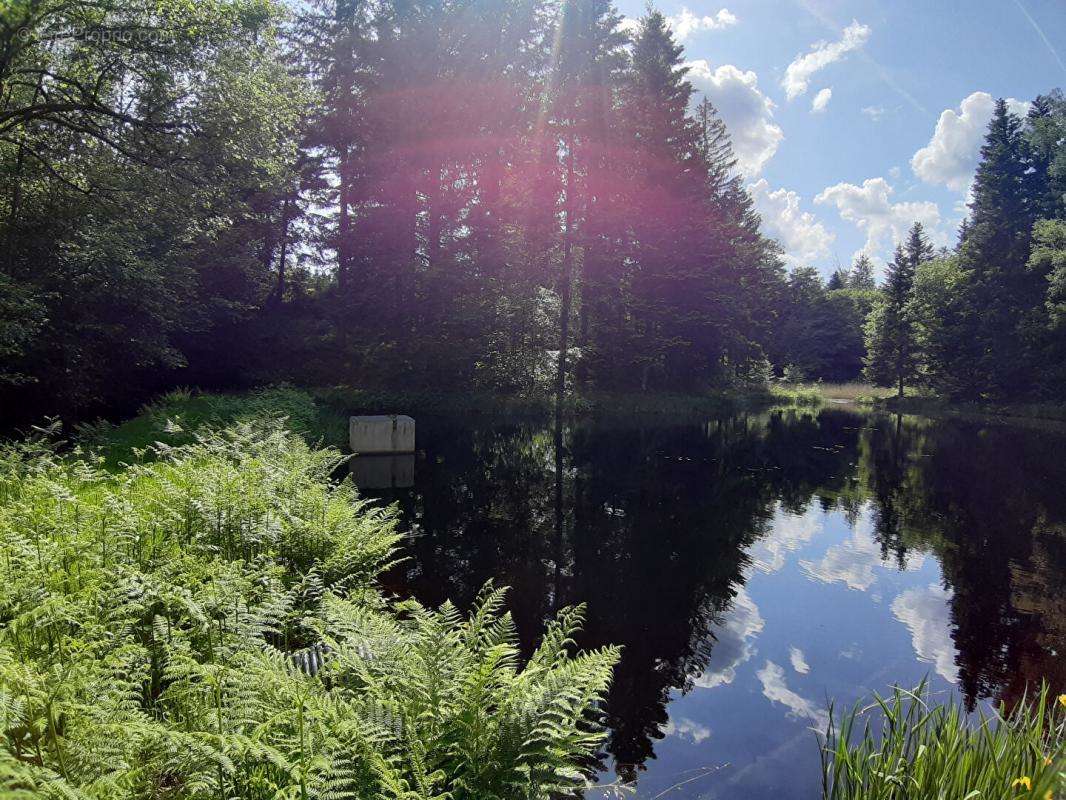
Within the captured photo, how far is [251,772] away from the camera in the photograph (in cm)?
256

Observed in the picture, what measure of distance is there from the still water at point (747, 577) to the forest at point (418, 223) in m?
8.74

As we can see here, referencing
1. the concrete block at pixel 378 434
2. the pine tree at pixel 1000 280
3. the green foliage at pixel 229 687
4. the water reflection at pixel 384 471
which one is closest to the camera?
the green foliage at pixel 229 687

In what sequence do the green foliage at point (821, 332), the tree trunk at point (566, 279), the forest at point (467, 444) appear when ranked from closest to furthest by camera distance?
the forest at point (467, 444)
the tree trunk at point (566, 279)
the green foliage at point (821, 332)

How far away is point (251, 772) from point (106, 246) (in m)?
15.9

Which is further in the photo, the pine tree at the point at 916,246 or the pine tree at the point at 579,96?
the pine tree at the point at 916,246

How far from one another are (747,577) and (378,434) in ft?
34.1

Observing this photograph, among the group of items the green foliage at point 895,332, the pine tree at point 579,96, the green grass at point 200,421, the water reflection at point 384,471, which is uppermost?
the pine tree at point 579,96

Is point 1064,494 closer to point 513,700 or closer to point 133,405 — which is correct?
point 513,700

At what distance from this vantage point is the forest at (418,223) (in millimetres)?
13453

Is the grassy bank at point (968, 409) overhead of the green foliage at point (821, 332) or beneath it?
beneath

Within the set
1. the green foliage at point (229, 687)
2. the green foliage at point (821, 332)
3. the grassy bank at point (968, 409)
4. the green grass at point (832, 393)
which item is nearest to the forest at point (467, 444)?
the green foliage at point (229, 687)

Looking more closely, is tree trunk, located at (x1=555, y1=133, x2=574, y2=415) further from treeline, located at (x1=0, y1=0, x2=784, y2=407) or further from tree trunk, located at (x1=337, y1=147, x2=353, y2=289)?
tree trunk, located at (x1=337, y1=147, x2=353, y2=289)

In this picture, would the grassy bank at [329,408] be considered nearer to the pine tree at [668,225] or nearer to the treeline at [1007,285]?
the pine tree at [668,225]

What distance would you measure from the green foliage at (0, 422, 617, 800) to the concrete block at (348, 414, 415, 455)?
1044 centimetres
